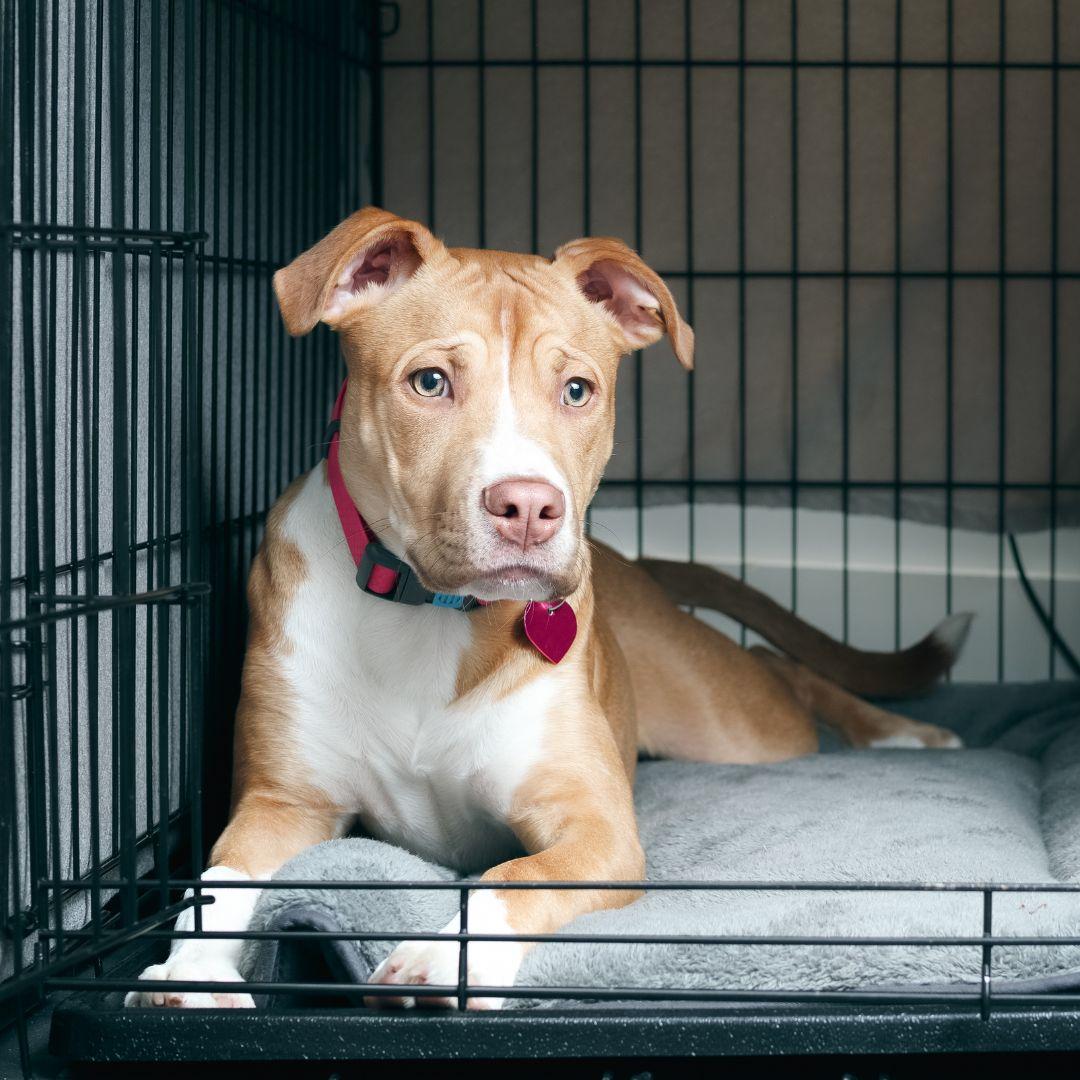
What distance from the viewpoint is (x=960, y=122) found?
3.78 m

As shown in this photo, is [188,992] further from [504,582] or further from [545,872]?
[504,582]

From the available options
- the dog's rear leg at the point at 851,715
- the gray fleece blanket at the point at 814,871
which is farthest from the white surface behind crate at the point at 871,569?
the gray fleece blanket at the point at 814,871

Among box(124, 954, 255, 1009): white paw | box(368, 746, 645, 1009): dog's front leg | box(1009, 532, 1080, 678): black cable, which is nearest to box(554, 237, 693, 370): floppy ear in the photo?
box(368, 746, 645, 1009): dog's front leg

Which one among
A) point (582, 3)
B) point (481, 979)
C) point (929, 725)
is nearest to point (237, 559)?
point (481, 979)

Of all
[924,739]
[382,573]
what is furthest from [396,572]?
[924,739]

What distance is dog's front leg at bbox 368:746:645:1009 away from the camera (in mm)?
1682

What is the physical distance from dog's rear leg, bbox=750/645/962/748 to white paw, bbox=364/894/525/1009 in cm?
166

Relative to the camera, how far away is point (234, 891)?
1.96 m

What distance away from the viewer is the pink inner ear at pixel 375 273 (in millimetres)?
2119

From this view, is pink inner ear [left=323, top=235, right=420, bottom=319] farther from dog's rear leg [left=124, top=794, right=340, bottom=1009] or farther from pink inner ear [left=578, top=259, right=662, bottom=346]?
dog's rear leg [left=124, top=794, right=340, bottom=1009]

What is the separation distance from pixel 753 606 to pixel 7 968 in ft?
6.64

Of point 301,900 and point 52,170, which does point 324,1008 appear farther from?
point 52,170

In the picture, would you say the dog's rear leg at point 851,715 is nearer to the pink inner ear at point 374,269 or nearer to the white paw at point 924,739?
the white paw at point 924,739

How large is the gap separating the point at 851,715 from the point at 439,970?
1.83m
